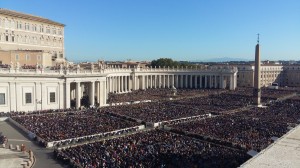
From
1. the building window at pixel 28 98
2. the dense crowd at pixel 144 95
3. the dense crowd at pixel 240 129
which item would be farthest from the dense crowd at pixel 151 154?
the dense crowd at pixel 144 95

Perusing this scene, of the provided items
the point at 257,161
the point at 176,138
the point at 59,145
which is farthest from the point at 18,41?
the point at 257,161

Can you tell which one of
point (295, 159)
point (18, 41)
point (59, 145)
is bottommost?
point (59, 145)

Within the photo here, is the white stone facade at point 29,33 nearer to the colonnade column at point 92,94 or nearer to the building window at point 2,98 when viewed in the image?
the building window at point 2,98

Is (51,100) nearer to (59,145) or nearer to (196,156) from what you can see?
(59,145)

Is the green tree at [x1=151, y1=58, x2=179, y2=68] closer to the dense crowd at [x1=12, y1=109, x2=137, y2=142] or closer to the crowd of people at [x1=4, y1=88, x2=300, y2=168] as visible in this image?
the crowd of people at [x1=4, y1=88, x2=300, y2=168]

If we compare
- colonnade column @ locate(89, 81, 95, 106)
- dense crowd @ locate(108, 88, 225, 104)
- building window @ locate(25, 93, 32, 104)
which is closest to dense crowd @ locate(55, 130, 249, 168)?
building window @ locate(25, 93, 32, 104)

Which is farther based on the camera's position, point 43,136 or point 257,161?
point 43,136

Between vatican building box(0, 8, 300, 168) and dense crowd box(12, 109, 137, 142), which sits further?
dense crowd box(12, 109, 137, 142)
